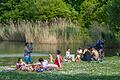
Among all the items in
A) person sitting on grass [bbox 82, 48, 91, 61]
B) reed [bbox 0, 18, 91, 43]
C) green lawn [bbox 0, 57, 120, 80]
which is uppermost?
green lawn [bbox 0, 57, 120, 80]

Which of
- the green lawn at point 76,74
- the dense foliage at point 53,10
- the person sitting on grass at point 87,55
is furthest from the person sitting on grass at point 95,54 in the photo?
the dense foliage at point 53,10

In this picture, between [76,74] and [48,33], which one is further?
[48,33]

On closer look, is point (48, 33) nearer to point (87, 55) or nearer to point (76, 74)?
point (87, 55)

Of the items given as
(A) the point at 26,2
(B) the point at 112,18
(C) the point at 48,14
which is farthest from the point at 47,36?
(A) the point at 26,2

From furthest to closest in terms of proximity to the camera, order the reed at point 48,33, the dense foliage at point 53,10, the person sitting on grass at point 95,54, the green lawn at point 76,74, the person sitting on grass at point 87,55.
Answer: the dense foliage at point 53,10, the reed at point 48,33, the person sitting on grass at point 87,55, the person sitting on grass at point 95,54, the green lawn at point 76,74

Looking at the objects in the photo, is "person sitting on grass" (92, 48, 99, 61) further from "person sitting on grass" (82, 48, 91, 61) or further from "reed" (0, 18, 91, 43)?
"reed" (0, 18, 91, 43)

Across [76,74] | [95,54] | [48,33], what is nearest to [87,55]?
[95,54]

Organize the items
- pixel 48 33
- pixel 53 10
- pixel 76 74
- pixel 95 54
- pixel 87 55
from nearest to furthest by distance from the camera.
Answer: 1. pixel 76 74
2. pixel 95 54
3. pixel 87 55
4. pixel 48 33
5. pixel 53 10

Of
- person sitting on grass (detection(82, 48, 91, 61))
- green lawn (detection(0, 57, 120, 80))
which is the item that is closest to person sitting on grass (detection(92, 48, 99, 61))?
person sitting on grass (detection(82, 48, 91, 61))

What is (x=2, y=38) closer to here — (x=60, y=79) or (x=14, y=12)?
(x=14, y=12)

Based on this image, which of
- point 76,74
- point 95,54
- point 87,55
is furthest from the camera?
point 87,55

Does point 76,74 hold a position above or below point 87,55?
above

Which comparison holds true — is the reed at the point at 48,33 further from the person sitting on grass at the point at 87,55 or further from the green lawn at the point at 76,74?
the green lawn at the point at 76,74

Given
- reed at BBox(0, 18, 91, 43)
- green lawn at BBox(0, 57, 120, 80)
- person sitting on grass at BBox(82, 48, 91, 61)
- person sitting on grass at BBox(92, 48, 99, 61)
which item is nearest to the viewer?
green lawn at BBox(0, 57, 120, 80)
